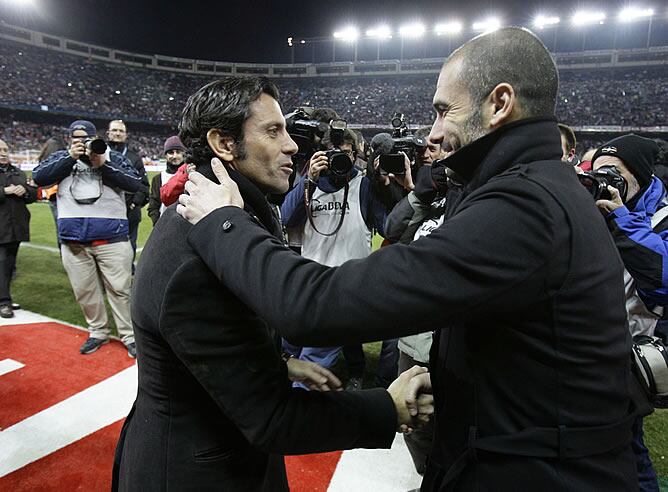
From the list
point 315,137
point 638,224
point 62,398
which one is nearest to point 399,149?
point 315,137

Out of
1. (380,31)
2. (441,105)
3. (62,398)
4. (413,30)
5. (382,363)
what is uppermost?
(413,30)

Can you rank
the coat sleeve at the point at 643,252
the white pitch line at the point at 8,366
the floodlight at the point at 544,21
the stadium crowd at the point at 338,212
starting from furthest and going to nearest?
1. the floodlight at the point at 544,21
2. the white pitch line at the point at 8,366
3. the coat sleeve at the point at 643,252
4. the stadium crowd at the point at 338,212

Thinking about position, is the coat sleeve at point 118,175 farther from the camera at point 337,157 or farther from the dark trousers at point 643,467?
the dark trousers at point 643,467

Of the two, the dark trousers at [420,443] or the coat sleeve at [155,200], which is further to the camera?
the coat sleeve at [155,200]

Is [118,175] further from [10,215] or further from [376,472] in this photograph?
[376,472]

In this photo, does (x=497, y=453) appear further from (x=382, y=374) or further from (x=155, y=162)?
(x=155, y=162)

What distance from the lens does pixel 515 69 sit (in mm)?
1144

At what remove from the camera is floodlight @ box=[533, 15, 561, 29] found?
3491 cm

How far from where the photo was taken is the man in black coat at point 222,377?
1146 mm

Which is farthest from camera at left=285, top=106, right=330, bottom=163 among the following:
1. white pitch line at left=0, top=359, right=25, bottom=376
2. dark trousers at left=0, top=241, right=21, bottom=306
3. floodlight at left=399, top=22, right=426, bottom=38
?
floodlight at left=399, top=22, right=426, bottom=38

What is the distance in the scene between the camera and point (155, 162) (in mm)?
26906

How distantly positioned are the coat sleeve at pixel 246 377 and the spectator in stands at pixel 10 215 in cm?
522

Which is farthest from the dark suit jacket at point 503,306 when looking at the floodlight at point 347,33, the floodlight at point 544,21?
the floodlight at point 347,33

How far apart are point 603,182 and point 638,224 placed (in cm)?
27
